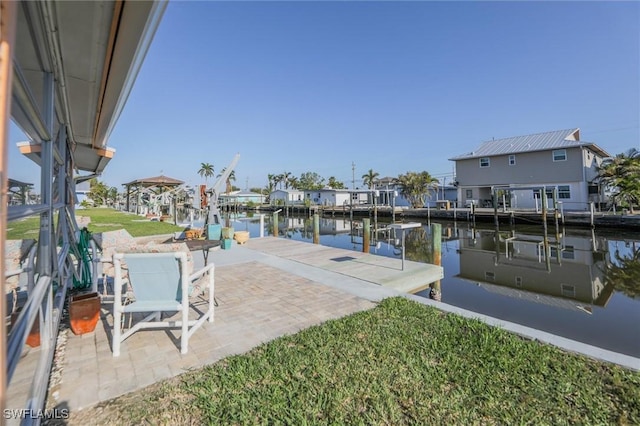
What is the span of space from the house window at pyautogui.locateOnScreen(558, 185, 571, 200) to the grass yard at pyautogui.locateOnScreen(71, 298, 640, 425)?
26.6 metres

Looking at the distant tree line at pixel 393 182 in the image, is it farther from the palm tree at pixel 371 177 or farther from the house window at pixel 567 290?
the house window at pixel 567 290

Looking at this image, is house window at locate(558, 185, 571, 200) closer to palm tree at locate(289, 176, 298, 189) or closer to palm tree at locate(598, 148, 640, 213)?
palm tree at locate(598, 148, 640, 213)

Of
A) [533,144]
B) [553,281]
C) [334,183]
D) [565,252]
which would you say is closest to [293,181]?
[334,183]

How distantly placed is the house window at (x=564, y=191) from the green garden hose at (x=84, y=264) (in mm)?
29561

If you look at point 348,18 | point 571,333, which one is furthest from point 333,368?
point 348,18

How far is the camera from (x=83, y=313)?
3.31 m

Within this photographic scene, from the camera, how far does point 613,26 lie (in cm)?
999

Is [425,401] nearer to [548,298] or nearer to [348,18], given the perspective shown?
[548,298]

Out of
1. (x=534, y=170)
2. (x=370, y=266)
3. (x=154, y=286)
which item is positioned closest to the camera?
(x=154, y=286)

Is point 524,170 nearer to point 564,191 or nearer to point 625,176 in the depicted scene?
point 564,191

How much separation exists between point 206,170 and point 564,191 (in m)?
66.5

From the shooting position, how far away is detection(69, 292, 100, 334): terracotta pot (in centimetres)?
329

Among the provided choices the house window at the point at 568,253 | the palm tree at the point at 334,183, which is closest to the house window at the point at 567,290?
the house window at the point at 568,253

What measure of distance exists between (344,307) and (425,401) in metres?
2.04
